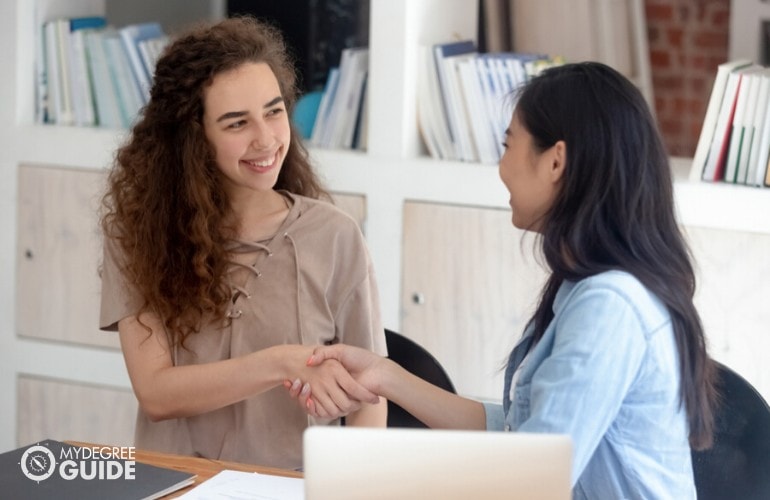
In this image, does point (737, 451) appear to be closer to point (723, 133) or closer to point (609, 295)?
point (609, 295)

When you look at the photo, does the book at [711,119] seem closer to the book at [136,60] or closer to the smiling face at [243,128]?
the smiling face at [243,128]

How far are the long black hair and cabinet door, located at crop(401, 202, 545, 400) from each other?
1.22m

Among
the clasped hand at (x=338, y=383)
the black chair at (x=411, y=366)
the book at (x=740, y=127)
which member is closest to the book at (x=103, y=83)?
the black chair at (x=411, y=366)

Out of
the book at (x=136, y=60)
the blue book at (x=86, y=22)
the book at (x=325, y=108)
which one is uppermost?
the blue book at (x=86, y=22)

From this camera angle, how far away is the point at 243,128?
88.8 inches

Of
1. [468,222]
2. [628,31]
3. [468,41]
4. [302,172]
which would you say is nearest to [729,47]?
[628,31]

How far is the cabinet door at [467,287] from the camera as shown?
9.84ft

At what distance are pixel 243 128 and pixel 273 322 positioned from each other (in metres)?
0.38

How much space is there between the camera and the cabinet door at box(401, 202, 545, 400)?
300 cm

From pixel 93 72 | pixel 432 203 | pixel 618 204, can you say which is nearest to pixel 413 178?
pixel 432 203

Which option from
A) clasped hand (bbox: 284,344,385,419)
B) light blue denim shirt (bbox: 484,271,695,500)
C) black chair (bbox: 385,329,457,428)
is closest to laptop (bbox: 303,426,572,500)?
light blue denim shirt (bbox: 484,271,695,500)

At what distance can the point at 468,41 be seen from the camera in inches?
127

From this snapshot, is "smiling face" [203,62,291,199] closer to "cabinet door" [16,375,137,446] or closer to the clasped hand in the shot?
the clasped hand

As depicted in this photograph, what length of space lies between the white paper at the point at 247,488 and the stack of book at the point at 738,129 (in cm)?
145
